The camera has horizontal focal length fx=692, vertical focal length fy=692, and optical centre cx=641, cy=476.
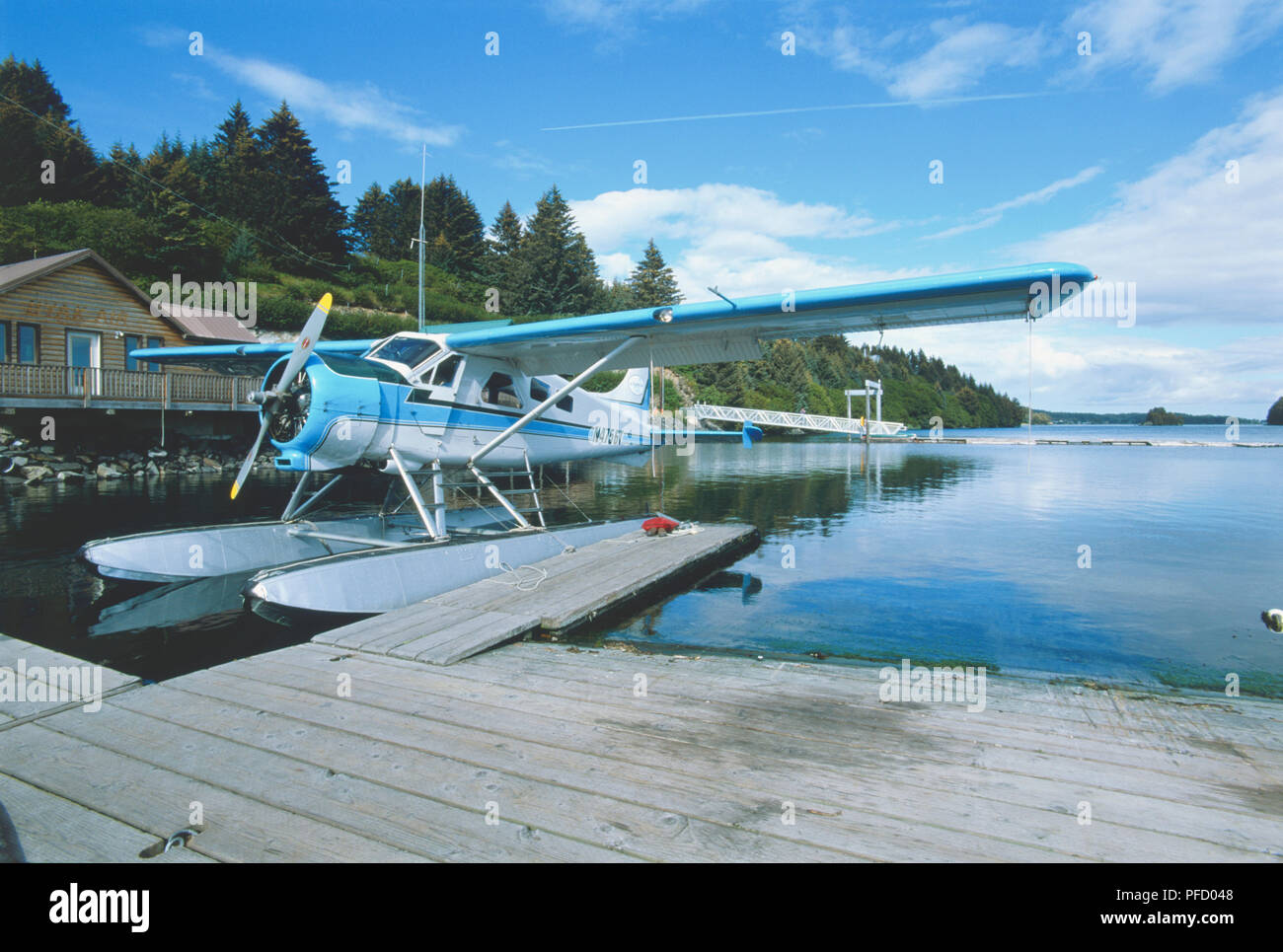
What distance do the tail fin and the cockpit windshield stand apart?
15.9 feet

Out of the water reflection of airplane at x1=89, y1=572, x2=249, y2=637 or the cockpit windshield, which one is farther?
the cockpit windshield

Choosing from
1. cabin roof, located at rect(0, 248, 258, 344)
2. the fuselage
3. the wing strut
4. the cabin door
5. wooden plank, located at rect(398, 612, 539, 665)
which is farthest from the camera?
cabin roof, located at rect(0, 248, 258, 344)

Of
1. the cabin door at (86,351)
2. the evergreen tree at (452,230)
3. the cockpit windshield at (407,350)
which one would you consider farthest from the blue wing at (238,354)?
the evergreen tree at (452,230)

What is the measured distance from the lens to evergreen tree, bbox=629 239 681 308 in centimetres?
6050

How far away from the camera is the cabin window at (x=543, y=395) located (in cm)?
1034

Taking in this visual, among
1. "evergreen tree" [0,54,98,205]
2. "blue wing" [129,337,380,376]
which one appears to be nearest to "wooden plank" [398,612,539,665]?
"blue wing" [129,337,380,376]

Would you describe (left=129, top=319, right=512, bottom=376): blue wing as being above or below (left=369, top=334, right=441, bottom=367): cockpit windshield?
above

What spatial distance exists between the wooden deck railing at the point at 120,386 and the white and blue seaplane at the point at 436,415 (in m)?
11.1

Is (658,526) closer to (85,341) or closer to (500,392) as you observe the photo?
(500,392)

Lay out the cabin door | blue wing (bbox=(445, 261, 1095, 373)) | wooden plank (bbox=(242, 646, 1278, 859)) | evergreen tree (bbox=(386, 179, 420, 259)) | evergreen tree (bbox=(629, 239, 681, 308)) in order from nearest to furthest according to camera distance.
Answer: wooden plank (bbox=(242, 646, 1278, 859))
blue wing (bbox=(445, 261, 1095, 373))
the cabin door
evergreen tree (bbox=(386, 179, 420, 259))
evergreen tree (bbox=(629, 239, 681, 308))

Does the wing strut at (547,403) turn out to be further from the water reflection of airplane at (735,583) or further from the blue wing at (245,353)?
the water reflection of airplane at (735,583)

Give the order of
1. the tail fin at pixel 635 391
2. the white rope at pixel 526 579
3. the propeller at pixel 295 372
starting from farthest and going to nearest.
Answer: the tail fin at pixel 635 391, the propeller at pixel 295 372, the white rope at pixel 526 579

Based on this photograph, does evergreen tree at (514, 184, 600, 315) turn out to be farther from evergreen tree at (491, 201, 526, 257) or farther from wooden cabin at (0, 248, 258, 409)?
wooden cabin at (0, 248, 258, 409)
